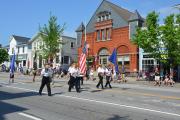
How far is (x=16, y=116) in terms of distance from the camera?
32.6ft

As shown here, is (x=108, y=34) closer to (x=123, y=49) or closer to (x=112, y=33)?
(x=112, y=33)

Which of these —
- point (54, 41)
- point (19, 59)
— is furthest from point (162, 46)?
point (19, 59)

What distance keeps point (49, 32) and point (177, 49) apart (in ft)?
53.1

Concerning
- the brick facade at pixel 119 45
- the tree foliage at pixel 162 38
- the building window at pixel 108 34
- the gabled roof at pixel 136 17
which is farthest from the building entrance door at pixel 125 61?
the tree foliage at pixel 162 38

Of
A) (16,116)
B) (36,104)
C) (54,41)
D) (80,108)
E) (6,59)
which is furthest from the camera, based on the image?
(6,59)

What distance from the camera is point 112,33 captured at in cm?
4491

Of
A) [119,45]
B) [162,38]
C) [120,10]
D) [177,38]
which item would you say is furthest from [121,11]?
[177,38]

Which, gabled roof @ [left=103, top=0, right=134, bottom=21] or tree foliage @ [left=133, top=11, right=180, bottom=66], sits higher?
gabled roof @ [left=103, top=0, right=134, bottom=21]

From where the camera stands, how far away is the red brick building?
4172 cm

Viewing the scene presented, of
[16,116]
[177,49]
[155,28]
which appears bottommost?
[16,116]

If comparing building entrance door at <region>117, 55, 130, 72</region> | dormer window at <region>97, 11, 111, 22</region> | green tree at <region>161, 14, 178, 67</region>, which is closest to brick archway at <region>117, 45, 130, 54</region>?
building entrance door at <region>117, 55, 130, 72</region>

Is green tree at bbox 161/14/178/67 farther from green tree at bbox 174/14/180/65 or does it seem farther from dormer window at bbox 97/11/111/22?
dormer window at bbox 97/11/111/22

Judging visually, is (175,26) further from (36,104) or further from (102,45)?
(36,104)

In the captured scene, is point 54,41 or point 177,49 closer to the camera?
point 177,49
